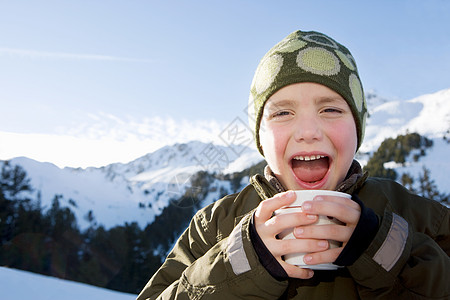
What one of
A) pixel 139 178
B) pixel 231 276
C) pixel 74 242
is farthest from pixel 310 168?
pixel 139 178

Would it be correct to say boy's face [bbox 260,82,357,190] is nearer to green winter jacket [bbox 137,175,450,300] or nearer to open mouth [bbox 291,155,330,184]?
open mouth [bbox 291,155,330,184]

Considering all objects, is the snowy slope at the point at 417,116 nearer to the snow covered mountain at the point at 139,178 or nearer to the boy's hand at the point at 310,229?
the snow covered mountain at the point at 139,178

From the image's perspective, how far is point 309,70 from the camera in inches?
53.9

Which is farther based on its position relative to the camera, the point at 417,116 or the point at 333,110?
the point at 417,116

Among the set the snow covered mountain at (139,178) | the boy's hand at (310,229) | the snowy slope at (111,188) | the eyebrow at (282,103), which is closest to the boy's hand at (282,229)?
the boy's hand at (310,229)

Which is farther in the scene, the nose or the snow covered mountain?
the snow covered mountain

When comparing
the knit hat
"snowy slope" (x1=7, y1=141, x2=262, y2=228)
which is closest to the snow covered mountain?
"snowy slope" (x1=7, y1=141, x2=262, y2=228)

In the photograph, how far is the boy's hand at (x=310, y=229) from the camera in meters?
0.91

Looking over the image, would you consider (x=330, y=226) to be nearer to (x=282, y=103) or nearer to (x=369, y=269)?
(x=369, y=269)

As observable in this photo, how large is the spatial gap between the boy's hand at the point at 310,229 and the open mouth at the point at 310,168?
0.36m

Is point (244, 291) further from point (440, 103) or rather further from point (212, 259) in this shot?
point (440, 103)

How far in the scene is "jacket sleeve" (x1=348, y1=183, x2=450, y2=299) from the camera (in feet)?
3.16

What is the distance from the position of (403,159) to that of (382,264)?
4160cm

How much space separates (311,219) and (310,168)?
1.47 feet
